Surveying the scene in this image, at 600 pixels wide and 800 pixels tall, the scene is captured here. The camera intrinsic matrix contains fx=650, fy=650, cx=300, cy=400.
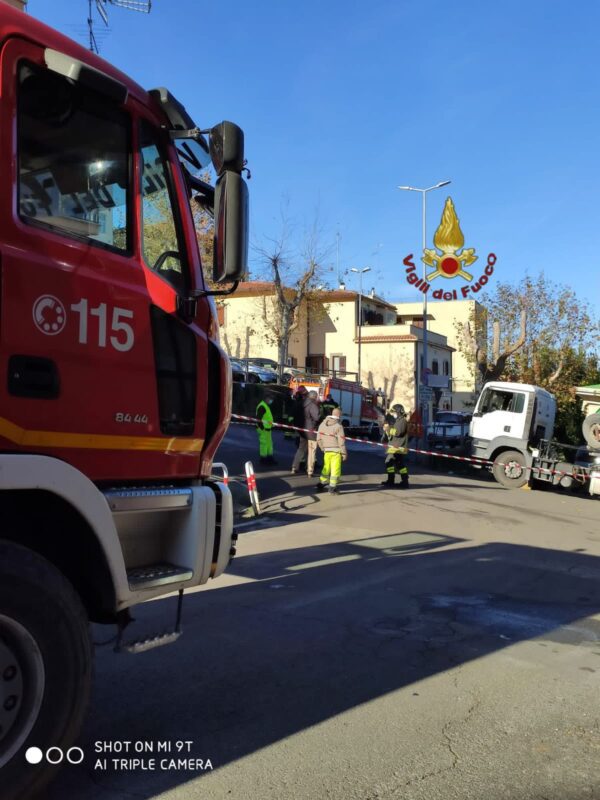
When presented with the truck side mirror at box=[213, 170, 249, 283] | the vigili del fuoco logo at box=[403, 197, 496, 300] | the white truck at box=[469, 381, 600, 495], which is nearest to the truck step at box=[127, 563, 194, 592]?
the truck side mirror at box=[213, 170, 249, 283]

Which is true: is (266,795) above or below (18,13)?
below

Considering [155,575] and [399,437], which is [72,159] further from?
[399,437]

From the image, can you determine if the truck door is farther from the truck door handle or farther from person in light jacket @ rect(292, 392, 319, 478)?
the truck door handle

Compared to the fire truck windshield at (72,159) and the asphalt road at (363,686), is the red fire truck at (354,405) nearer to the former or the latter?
the asphalt road at (363,686)

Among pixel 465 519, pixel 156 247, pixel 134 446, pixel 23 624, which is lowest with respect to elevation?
pixel 465 519

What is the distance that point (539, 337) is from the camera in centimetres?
3048

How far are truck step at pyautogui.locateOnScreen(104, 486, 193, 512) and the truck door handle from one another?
54 centimetres

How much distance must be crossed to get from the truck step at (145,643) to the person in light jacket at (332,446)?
917cm

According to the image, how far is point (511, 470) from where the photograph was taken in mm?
17625

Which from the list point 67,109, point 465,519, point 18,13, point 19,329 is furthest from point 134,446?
point 465,519

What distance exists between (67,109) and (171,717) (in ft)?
10.1

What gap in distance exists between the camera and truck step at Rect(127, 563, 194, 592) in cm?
292

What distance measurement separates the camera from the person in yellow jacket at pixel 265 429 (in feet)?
45.5

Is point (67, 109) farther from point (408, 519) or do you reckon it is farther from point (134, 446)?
point (408, 519)
